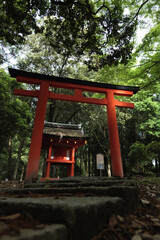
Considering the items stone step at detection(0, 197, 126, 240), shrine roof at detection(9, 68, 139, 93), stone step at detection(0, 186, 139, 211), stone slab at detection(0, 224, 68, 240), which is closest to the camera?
stone slab at detection(0, 224, 68, 240)

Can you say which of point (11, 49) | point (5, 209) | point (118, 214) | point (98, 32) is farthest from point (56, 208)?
point (11, 49)

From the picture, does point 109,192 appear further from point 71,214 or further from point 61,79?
point 61,79

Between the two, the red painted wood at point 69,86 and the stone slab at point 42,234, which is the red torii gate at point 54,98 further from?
the stone slab at point 42,234

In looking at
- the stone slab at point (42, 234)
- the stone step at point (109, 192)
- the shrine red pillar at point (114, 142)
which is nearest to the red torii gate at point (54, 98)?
the shrine red pillar at point (114, 142)

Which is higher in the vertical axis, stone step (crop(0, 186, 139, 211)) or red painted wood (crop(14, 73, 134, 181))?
red painted wood (crop(14, 73, 134, 181))

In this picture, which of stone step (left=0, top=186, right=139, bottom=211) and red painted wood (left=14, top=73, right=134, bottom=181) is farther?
red painted wood (left=14, top=73, right=134, bottom=181)

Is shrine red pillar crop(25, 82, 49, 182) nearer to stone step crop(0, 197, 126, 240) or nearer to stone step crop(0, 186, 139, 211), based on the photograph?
stone step crop(0, 186, 139, 211)

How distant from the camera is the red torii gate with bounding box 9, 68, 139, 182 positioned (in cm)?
467

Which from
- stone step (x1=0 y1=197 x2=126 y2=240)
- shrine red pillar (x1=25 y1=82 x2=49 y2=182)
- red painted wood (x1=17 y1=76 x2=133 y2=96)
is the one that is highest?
red painted wood (x1=17 y1=76 x2=133 y2=96)

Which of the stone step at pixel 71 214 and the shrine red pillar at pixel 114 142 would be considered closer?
the stone step at pixel 71 214

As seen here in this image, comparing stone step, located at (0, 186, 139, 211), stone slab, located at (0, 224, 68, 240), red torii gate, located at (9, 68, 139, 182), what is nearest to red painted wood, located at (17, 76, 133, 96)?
red torii gate, located at (9, 68, 139, 182)

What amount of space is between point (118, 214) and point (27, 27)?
6625 millimetres

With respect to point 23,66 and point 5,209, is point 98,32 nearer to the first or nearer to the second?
point 5,209

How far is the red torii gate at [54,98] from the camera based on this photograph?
4.67 metres
